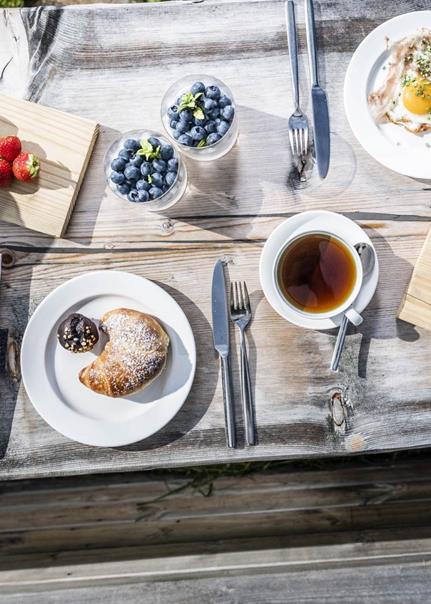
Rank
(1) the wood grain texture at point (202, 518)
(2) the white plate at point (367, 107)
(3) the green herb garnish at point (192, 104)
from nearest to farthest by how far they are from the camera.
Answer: (3) the green herb garnish at point (192, 104) < (2) the white plate at point (367, 107) < (1) the wood grain texture at point (202, 518)

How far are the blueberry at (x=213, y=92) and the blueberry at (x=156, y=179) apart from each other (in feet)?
0.68

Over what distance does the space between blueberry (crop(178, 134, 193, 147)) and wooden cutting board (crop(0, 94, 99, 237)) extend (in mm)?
249

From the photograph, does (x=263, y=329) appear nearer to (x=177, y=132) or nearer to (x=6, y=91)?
(x=177, y=132)

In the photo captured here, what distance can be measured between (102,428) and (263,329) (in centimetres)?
46

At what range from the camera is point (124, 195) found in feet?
4.58

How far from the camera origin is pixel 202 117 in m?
1.36

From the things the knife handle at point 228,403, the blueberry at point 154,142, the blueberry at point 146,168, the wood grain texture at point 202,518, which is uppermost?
the blueberry at point 154,142

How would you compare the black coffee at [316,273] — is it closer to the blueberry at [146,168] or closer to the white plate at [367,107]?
the white plate at [367,107]

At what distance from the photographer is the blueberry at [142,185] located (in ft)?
4.49

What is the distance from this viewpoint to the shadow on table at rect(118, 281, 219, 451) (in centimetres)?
151

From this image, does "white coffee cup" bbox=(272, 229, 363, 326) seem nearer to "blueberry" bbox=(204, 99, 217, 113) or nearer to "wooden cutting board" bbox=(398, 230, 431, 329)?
"wooden cutting board" bbox=(398, 230, 431, 329)

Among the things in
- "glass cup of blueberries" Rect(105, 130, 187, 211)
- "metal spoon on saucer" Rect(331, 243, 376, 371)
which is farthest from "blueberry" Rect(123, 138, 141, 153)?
"metal spoon on saucer" Rect(331, 243, 376, 371)

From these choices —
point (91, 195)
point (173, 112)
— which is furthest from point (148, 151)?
point (91, 195)

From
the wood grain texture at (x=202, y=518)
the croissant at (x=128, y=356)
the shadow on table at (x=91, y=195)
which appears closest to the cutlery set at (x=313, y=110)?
the shadow on table at (x=91, y=195)
